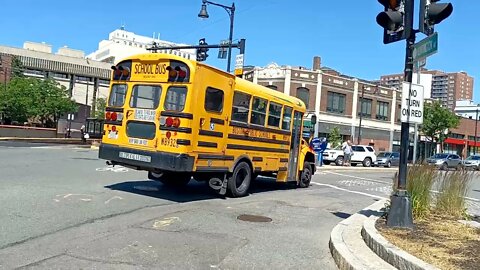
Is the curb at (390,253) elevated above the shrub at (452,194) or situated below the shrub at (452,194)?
below

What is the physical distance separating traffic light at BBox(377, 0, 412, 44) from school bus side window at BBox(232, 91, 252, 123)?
4340 mm

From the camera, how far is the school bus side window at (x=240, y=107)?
11.1m

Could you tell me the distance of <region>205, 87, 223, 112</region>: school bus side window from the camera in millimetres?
10211

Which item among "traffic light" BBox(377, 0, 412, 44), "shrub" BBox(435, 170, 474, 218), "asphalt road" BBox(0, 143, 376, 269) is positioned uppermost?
"traffic light" BBox(377, 0, 412, 44)

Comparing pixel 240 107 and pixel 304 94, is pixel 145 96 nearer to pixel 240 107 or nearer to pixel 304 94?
pixel 240 107

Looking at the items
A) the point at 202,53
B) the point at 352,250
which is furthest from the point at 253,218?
the point at 202,53

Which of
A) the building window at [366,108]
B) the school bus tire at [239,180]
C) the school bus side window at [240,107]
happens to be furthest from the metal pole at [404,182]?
the building window at [366,108]

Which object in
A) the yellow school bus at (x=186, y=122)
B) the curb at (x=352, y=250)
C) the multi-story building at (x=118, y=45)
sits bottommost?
the curb at (x=352, y=250)

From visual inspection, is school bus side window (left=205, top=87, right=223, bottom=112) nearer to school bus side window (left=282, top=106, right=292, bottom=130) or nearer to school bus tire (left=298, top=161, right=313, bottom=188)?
school bus side window (left=282, top=106, right=292, bottom=130)

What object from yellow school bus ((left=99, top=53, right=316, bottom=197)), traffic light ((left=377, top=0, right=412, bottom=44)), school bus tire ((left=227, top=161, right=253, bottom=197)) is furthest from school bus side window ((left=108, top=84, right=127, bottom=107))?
traffic light ((left=377, top=0, right=412, bottom=44))

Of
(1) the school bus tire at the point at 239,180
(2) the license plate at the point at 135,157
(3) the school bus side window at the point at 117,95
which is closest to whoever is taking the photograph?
(2) the license plate at the point at 135,157

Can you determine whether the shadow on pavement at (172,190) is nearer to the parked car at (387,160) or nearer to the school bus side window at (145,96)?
the school bus side window at (145,96)

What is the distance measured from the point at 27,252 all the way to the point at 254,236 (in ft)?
10.8

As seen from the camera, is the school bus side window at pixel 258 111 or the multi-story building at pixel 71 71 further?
the multi-story building at pixel 71 71
